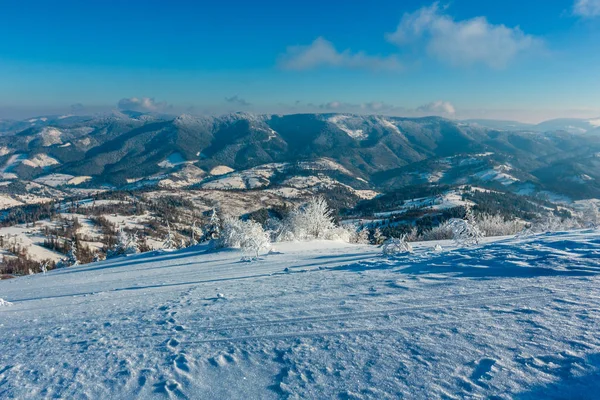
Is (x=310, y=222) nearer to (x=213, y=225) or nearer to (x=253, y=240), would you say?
(x=253, y=240)

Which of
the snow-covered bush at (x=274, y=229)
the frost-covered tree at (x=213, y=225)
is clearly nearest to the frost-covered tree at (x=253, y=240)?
the snow-covered bush at (x=274, y=229)

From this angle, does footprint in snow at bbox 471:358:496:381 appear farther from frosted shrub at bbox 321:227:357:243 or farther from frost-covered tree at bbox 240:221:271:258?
frosted shrub at bbox 321:227:357:243

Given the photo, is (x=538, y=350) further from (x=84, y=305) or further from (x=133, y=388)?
(x=84, y=305)

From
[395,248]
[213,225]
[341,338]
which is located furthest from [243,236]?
[213,225]

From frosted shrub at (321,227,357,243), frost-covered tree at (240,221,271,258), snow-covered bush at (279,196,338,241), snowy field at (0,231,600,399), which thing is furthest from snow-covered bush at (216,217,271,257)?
snowy field at (0,231,600,399)

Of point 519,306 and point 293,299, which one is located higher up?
point 519,306

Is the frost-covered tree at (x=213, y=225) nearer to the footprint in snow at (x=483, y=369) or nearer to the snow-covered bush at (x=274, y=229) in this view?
the snow-covered bush at (x=274, y=229)

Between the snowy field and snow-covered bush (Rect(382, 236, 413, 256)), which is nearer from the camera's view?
the snowy field

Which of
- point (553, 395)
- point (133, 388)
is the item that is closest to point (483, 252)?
point (553, 395)
